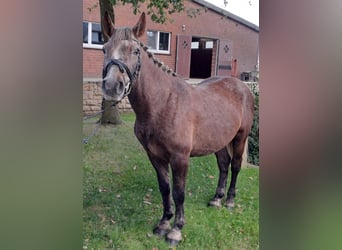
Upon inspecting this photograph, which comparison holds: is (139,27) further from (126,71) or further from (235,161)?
(235,161)

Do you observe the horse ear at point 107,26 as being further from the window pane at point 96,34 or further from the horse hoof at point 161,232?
the horse hoof at point 161,232

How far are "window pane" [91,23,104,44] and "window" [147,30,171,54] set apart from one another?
214 millimetres

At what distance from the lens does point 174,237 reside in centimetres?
144

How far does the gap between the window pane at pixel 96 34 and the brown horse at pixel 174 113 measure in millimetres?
81

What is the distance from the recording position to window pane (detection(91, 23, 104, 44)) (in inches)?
51.8

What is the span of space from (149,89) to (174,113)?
0.16m

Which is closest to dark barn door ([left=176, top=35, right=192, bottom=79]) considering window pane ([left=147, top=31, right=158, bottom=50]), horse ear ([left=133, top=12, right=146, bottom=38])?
window pane ([left=147, top=31, right=158, bottom=50])

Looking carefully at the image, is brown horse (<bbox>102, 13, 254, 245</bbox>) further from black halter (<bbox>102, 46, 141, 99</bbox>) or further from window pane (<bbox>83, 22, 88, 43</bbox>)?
window pane (<bbox>83, 22, 88, 43</bbox>)

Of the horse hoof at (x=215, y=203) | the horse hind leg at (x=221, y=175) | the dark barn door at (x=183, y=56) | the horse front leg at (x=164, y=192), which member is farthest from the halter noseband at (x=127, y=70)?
the horse hoof at (x=215, y=203)

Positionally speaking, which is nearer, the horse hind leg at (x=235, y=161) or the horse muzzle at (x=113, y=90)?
the horse muzzle at (x=113, y=90)

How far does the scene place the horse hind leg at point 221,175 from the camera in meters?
1.59
